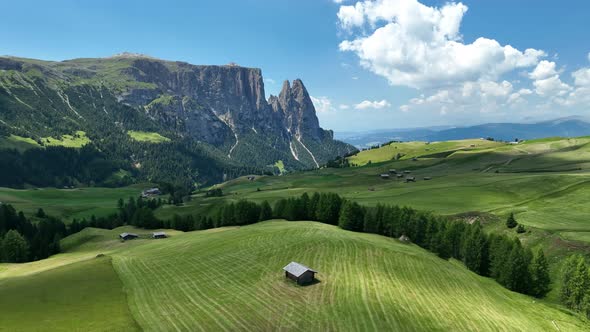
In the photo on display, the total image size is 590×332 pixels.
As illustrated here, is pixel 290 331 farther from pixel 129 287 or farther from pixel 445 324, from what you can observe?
pixel 129 287

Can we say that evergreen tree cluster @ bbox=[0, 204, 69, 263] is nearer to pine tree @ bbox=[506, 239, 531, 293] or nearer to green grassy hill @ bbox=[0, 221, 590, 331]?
green grassy hill @ bbox=[0, 221, 590, 331]

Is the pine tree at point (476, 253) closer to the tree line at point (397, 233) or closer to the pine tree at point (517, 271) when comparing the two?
the tree line at point (397, 233)

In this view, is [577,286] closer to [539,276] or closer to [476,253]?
[539,276]

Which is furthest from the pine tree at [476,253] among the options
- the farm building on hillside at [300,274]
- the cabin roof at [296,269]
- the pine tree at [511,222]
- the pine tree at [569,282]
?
the cabin roof at [296,269]

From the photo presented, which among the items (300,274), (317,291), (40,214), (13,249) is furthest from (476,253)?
(40,214)

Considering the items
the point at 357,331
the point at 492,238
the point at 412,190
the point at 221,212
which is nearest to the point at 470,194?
the point at 412,190

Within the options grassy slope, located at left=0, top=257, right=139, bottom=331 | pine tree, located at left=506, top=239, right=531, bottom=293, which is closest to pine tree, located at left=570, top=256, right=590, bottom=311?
pine tree, located at left=506, top=239, right=531, bottom=293

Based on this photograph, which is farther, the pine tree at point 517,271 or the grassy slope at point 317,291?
the pine tree at point 517,271
